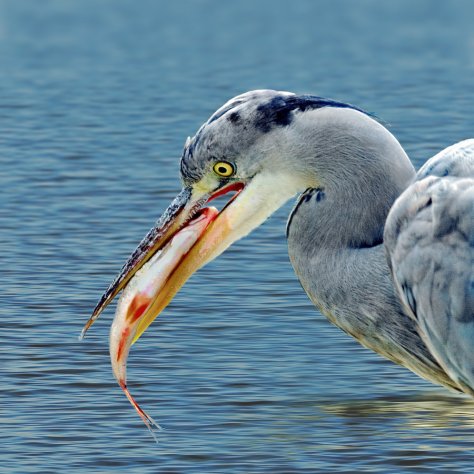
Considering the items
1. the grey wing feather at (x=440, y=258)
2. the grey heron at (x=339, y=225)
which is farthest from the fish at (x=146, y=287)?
the grey wing feather at (x=440, y=258)

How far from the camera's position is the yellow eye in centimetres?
756

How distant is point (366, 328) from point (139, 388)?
1.70 metres

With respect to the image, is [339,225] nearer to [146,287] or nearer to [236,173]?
[236,173]

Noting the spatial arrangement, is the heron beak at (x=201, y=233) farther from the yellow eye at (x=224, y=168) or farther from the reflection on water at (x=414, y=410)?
the reflection on water at (x=414, y=410)

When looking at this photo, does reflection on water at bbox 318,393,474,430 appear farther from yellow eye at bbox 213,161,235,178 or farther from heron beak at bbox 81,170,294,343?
yellow eye at bbox 213,161,235,178

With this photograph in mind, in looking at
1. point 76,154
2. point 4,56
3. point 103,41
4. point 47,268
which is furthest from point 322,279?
point 103,41

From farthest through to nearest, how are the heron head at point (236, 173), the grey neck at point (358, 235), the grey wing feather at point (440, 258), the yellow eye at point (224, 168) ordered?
the yellow eye at point (224, 168), the heron head at point (236, 173), the grey neck at point (358, 235), the grey wing feather at point (440, 258)

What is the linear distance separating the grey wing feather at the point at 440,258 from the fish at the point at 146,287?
0.88m

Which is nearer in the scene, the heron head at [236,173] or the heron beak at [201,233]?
the heron head at [236,173]

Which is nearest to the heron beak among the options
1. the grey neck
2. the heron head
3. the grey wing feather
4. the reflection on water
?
the heron head

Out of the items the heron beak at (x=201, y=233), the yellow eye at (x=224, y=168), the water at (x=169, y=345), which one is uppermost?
the yellow eye at (x=224, y=168)

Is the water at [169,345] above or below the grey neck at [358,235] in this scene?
below

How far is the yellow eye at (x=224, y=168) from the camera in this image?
7.56 meters

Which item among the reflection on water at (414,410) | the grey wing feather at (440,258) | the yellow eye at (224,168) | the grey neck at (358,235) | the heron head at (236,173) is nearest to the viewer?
the grey wing feather at (440,258)
